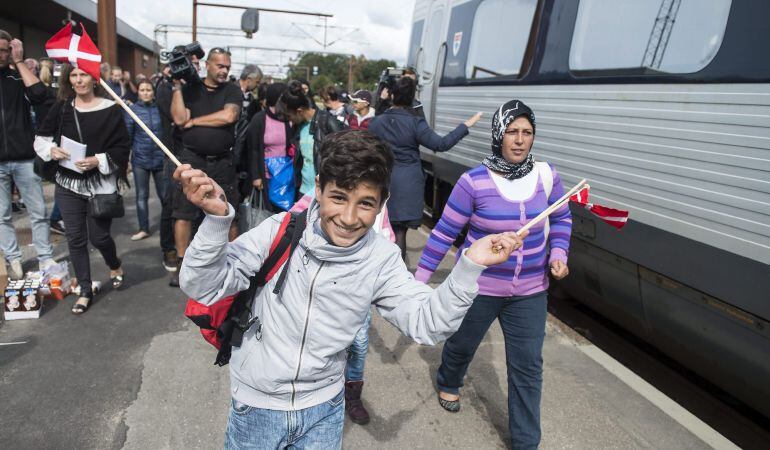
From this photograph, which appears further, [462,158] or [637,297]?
[462,158]

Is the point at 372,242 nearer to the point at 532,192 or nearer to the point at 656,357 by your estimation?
the point at 532,192

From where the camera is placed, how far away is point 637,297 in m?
3.92

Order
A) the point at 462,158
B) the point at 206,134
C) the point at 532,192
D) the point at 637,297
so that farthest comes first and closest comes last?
the point at 462,158
the point at 206,134
the point at 637,297
the point at 532,192

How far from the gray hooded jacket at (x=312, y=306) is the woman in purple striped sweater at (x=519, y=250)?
105 centimetres

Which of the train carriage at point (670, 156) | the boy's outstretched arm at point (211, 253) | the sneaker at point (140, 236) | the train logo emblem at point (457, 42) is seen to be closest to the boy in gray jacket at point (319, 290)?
the boy's outstretched arm at point (211, 253)

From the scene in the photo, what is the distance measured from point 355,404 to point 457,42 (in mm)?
5051

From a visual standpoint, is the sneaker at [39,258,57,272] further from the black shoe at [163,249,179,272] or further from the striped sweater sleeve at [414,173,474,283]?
the striped sweater sleeve at [414,173,474,283]

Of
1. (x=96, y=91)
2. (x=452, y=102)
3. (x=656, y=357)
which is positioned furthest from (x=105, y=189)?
(x=656, y=357)

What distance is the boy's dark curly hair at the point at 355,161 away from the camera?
1.59 metres

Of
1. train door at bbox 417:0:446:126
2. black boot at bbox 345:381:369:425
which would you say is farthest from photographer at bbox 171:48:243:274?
train door at bbox 417:0:446:126

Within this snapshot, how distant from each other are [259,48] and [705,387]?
44.9 m

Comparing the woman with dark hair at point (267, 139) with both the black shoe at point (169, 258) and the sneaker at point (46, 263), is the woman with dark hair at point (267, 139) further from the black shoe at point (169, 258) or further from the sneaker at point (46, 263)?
the sneaker at point (46, 263)

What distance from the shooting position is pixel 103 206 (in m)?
4.37

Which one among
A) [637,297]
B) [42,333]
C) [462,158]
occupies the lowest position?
[42,333]
